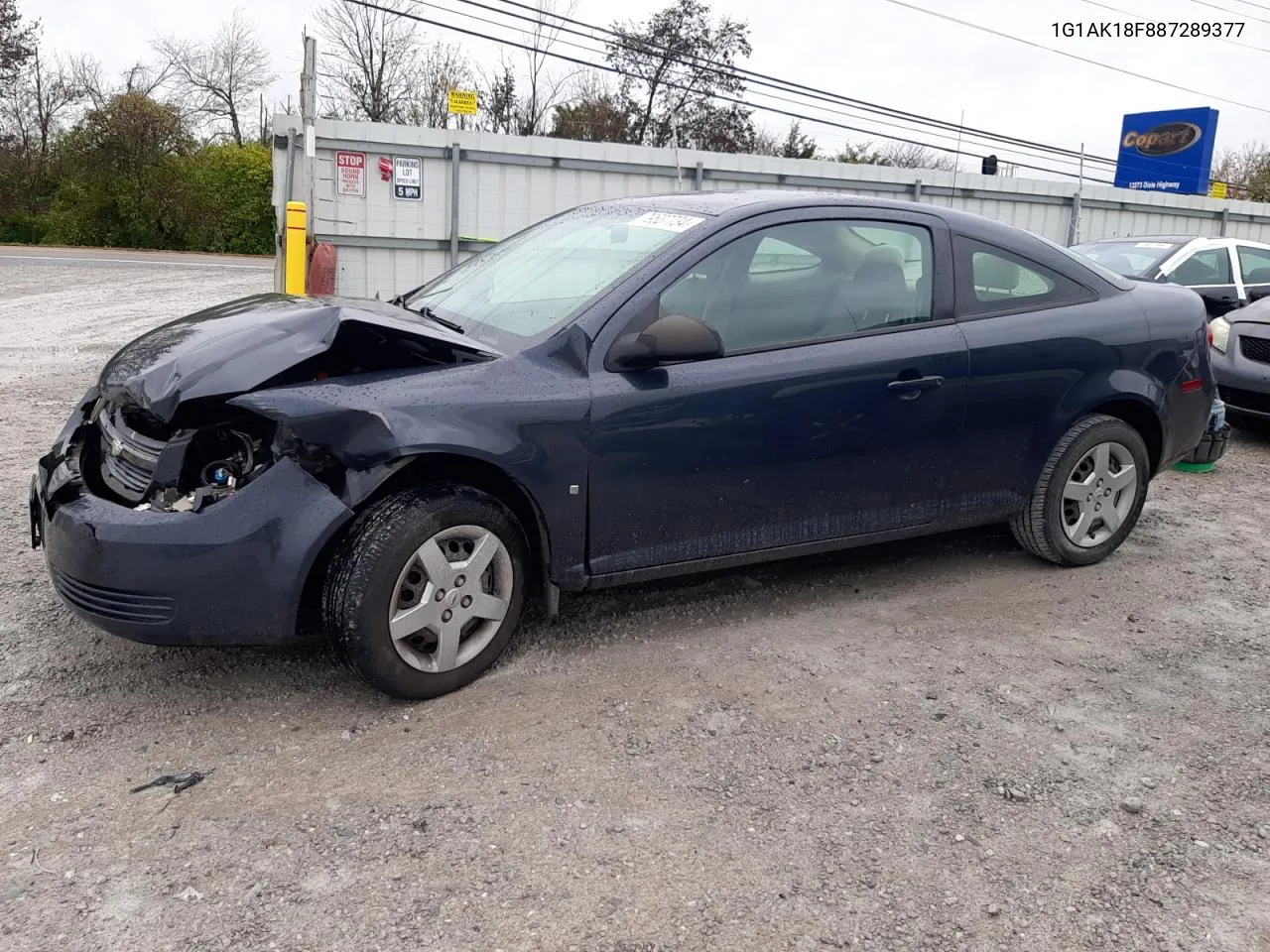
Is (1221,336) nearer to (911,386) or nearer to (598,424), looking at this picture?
(911,386)

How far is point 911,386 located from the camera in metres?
4.00

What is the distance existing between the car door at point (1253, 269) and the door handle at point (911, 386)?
7683mm

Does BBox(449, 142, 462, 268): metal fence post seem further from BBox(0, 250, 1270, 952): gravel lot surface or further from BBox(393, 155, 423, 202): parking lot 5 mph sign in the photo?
BBox(0, 250, 1270, 952): gravel lot surface

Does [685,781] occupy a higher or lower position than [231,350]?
lower

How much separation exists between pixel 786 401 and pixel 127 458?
221cm

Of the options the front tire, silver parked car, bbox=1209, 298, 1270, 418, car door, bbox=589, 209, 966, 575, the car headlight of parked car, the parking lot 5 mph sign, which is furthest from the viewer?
the parking lot 5 mph sign

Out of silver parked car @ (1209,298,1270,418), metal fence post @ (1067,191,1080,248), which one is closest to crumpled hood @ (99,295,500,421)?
silver parked car @ (1209,298,1270,418)

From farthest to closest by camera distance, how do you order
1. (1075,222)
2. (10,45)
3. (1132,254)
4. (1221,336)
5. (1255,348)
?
(10,45) < (1075,222) < (1132,254) < (1221,336) < (1255,348)

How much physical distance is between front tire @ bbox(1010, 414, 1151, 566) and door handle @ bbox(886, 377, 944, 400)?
838 mm

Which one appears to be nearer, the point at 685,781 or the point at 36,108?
the point at 685,781

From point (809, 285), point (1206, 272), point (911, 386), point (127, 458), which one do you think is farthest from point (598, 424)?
point (1206, 272)

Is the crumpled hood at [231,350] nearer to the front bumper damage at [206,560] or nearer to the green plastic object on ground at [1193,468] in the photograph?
the front bumper damage at [206,560]

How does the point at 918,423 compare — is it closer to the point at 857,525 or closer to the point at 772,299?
the point at 857,525

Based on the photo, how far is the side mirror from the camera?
3443 millimetres
